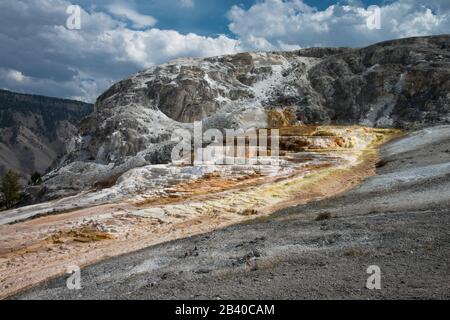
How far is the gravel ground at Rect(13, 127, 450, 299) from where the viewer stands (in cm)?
1047

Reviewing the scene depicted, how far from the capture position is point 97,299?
11711 mm

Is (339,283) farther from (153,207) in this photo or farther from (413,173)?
(413,173)

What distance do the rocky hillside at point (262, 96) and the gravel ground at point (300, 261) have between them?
39.0 metres

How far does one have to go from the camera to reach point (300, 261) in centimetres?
1251

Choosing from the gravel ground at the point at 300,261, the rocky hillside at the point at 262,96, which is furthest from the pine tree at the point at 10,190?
the gravel ground at the point at 300,261

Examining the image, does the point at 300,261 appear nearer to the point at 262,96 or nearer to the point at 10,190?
the point at 262,96

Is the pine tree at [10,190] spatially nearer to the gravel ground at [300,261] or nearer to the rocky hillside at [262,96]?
the rocky hillside at [262,96]

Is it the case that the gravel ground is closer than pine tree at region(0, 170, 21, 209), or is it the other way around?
the gravel ground

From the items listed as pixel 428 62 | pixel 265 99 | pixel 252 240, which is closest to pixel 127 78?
pixel 265 99

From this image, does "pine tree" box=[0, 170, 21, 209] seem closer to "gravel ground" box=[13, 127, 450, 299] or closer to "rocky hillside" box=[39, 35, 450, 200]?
"rocky hillside" box=[39, 35, 450, 200]

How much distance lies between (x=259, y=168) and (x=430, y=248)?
2063cm

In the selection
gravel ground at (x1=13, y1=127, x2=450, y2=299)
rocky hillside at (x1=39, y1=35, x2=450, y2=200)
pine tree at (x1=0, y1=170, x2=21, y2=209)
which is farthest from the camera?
pine tree at (x1=0, y1=170, x2=21, y2=209)

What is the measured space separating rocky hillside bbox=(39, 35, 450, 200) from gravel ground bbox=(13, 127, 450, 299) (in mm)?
38991

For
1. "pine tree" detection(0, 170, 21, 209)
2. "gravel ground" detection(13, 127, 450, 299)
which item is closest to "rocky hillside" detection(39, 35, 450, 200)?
"pine tree" detection(0, 170, 21, 209)
